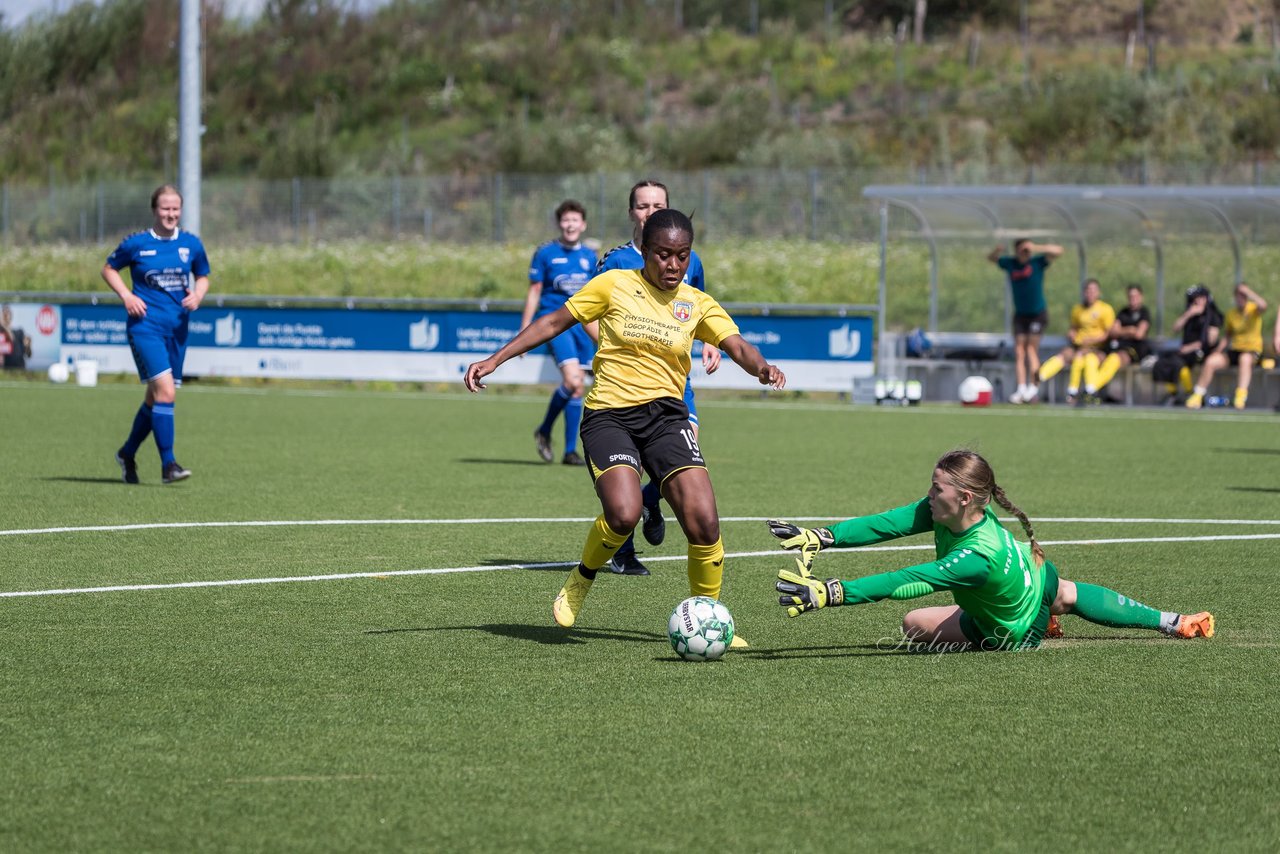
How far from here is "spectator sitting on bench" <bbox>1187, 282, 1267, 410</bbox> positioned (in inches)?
920

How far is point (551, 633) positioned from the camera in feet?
24.0

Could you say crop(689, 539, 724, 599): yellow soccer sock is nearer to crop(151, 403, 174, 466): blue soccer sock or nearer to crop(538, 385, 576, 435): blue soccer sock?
crop(151, 403, 174, 466): blue soccer sock

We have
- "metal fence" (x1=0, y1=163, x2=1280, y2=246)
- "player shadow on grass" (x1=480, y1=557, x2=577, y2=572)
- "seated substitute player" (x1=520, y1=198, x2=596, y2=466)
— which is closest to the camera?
"player shadow on grass" (x1=480, y1=557, x2=577, y2=572)

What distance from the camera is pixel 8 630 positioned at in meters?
7.18

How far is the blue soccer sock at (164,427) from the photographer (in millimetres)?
12883

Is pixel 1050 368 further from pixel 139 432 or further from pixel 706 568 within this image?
pixel 706 568

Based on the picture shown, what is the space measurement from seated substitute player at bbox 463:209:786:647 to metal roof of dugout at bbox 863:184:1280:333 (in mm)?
16678

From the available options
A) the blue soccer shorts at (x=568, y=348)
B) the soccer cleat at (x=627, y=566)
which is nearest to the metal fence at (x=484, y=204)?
the blue soccer shorts at (x=568, y=348)

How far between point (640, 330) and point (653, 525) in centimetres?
236

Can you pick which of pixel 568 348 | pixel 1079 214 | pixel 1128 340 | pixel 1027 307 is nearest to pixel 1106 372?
pixel 1128 340

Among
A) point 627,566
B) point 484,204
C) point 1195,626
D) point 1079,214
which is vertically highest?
point 484,204


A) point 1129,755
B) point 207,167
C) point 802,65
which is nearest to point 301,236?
point 207,167

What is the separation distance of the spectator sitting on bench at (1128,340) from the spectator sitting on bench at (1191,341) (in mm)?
361

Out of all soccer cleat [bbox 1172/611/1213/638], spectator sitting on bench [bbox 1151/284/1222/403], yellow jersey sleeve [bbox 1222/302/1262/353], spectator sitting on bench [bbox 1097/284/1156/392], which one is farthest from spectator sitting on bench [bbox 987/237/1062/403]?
soccer cleat [bbox 1172/611/1213/638]
